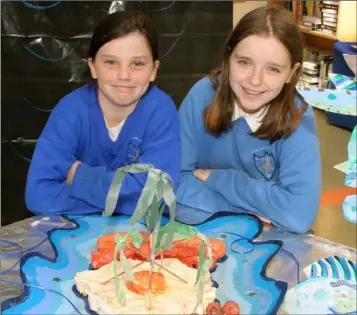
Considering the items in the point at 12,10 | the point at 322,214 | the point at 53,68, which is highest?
the point at 12,10

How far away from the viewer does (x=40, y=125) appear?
1.49m

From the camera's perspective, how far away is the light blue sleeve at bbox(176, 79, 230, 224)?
0.91 m

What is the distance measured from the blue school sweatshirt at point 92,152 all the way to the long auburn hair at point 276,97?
80 mm

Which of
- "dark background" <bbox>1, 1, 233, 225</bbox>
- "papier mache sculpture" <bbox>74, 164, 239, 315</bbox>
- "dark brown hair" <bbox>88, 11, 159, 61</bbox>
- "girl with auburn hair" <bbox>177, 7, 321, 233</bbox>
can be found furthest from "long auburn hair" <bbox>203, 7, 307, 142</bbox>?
"dark background" <bbox>1, 1, 233, 225</bbox>

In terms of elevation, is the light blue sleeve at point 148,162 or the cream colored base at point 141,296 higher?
the light blue sleeve at point 148,162

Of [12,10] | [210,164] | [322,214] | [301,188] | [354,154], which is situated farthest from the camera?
[12,10]

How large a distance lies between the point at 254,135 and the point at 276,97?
7 cm

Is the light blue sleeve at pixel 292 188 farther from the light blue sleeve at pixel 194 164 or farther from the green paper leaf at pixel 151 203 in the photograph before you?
the green paper leaf at pixel 151 203

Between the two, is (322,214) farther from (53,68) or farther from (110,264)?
(53,68)

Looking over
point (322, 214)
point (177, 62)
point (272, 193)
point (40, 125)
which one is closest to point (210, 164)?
point (272, 193)

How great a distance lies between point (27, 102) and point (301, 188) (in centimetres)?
86

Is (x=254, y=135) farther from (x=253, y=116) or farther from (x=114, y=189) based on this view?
(x=114, y=189)

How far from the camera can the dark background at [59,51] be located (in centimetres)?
138

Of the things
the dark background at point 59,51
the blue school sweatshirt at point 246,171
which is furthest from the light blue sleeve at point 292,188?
the dark background at point 59,51
